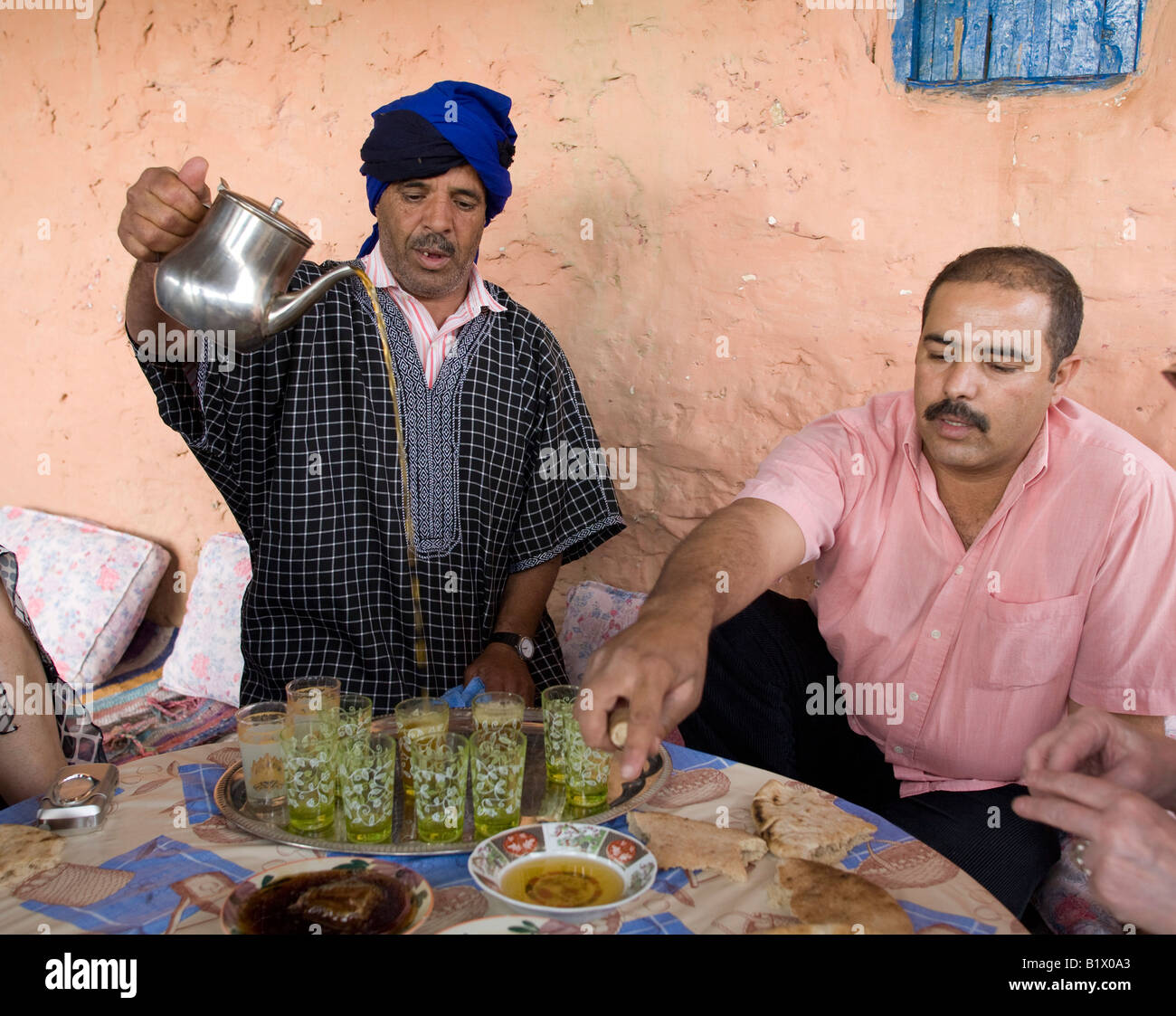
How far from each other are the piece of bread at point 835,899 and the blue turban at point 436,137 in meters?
1.83

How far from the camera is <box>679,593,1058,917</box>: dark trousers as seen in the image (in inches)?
70.4

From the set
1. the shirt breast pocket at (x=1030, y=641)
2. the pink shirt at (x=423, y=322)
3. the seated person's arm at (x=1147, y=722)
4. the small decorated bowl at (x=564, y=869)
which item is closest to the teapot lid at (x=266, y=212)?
the pink shirt at (x=423, y=322)

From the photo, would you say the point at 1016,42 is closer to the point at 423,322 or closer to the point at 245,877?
the point at 423,322

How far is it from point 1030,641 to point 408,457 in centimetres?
143

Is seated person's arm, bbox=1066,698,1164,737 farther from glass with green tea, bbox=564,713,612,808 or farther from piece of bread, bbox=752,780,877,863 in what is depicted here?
glass with green tea, bbox=564,713,612,808

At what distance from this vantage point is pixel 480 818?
1288 millimetres

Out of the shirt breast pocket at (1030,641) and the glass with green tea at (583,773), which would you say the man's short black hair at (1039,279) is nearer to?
the shirt breast pocket at (1030,641)

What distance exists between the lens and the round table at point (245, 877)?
3.52 feet

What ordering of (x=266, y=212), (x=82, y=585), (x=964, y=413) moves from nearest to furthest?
(x=266, y=212) → (x=964, y=413) → (x=82, y=585)

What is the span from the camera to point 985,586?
1989 mm

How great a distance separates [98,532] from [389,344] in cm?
175

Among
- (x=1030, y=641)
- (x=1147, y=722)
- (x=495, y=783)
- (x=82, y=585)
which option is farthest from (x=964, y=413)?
(x=82, y=585)

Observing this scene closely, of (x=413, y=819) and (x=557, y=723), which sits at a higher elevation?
(x=557, y=723)
